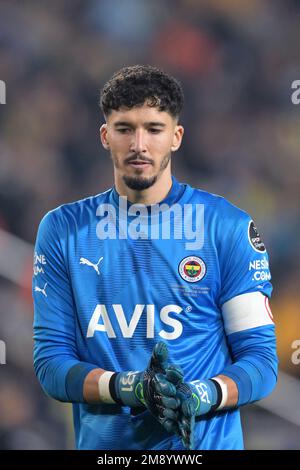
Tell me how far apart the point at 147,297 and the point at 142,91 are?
632 mm

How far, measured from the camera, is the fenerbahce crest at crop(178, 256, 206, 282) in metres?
2.57

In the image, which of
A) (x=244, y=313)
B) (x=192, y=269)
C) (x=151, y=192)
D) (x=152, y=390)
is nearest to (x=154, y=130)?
(x=151, y=192)

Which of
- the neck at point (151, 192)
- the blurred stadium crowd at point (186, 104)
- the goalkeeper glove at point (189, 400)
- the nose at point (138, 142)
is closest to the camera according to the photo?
the goalkeeper glove at point (189, 400)

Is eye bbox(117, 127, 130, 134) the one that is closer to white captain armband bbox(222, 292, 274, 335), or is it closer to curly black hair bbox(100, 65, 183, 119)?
curly black hair bbox(100, 65, 183, 119)

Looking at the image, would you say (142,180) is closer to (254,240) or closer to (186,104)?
(254,240)

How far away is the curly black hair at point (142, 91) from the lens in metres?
2.54

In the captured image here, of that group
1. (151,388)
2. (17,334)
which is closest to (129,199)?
(151,388)

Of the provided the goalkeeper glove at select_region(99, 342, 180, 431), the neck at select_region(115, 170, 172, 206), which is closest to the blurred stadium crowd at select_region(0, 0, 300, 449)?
the neck at select_region(115, 170, 172, 206)

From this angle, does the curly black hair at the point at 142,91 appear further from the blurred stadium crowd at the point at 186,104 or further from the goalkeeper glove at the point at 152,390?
the blurred stadium crowd at the point at 186,104

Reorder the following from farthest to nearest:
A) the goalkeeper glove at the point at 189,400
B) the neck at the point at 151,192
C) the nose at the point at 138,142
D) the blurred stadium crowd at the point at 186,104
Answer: the blurred stadium crowd at the point at 186,104, the neck at the point at 151,192, the nose at the point at 138,142, the goalkeeper glove at the point at 189,400

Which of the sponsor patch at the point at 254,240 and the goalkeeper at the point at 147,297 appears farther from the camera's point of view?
the sponsor patch at the point at 254,240

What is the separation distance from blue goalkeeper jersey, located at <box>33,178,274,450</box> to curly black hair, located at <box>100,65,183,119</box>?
0.29 metres

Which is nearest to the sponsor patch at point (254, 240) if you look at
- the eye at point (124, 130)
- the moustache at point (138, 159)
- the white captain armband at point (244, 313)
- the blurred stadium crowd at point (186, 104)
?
the white captain armband at point (244, 313)

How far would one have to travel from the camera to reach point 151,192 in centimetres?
263
